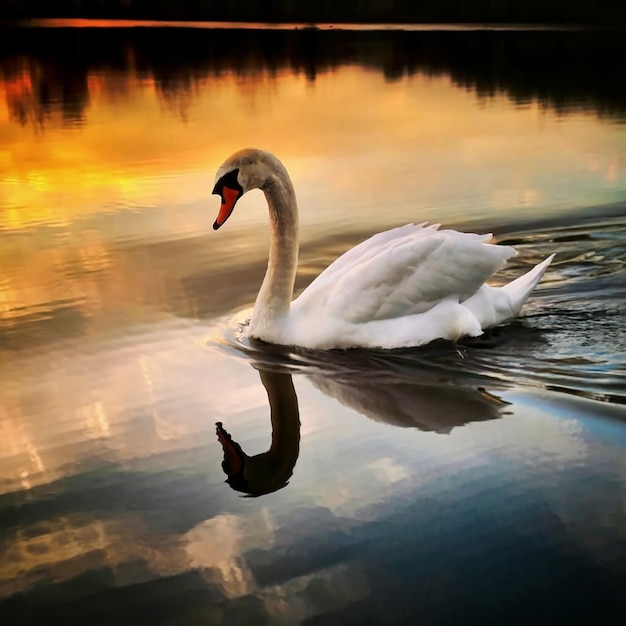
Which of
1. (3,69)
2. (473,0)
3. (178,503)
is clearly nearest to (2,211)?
(178,503)

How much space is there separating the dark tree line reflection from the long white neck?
1324 centimetres

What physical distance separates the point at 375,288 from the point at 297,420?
1363 mm

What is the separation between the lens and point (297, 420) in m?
5.91

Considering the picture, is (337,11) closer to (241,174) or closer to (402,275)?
(241,174)

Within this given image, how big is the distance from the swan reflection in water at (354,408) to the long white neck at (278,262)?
0.59 metres

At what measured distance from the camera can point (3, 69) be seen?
1089 inches

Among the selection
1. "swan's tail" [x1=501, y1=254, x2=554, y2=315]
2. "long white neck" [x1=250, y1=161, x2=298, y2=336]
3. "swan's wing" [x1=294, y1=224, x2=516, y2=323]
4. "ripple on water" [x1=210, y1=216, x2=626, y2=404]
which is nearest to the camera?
"ripple on water" [x1=210, y1=216, x2=626, y2=404]

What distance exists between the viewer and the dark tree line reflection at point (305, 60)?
23.0m

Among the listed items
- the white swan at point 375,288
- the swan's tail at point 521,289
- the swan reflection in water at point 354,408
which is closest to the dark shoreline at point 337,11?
the swan's tail at point 521,289

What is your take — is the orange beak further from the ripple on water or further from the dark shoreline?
the dark shoreline

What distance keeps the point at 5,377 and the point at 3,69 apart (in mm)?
22752

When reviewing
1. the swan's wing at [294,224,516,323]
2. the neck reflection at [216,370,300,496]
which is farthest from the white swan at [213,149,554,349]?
the neck reflection at [216,370,300,496]

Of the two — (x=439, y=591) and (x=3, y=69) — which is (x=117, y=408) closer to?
(x=439, y=591)

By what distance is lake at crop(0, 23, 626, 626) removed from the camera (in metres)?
4.21
